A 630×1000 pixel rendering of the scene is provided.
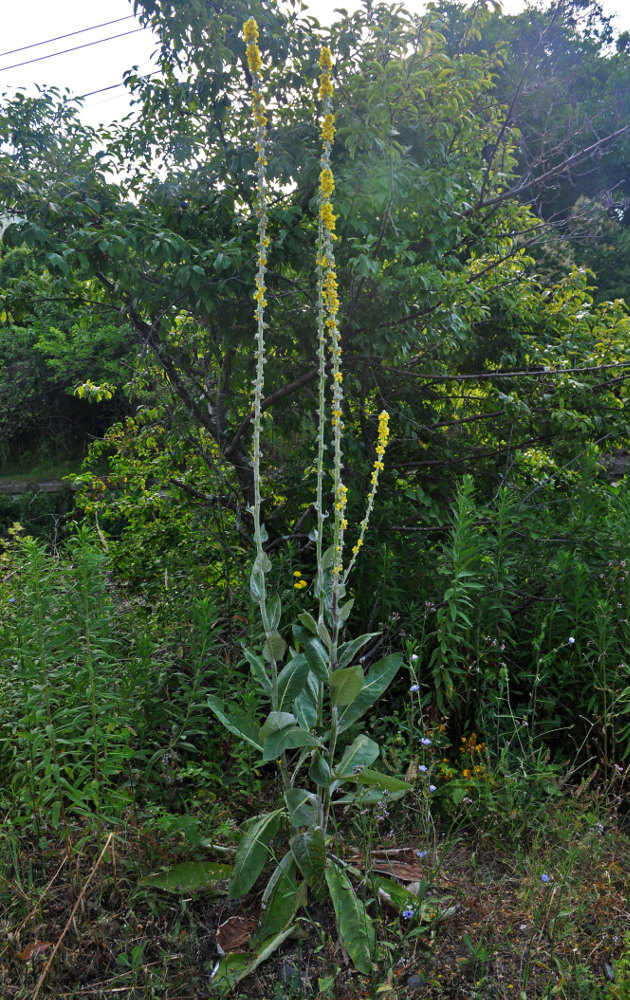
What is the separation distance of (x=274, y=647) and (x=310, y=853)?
0.65 metres

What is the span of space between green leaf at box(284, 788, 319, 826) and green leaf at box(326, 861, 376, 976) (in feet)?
0.58

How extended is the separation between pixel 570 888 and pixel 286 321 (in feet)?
10.4

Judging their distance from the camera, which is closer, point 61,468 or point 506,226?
point 506,226

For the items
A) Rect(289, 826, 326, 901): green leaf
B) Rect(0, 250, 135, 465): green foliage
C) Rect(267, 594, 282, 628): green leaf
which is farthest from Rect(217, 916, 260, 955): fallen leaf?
Rect(0, 250, 135, 465): green foliage

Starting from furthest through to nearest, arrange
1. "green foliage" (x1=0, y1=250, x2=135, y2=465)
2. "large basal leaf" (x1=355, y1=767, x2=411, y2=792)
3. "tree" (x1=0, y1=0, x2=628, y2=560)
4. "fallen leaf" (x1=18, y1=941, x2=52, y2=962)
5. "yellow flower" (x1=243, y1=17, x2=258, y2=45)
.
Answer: "green foliage" (x1=0, y1=250, x2=135, y2=465), "tree" (x1=0, y1=0, x2=628, y2=560), "large basal leaf" (x1=355, y1=767, x2=411, y2=792), "fallen leaf" (x1=18, y1=941, x2=52, y2=962), "yellow flower" (x1=243, y1=17, x2=258, y2=45)

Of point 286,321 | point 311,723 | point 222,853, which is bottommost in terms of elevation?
point 222,853

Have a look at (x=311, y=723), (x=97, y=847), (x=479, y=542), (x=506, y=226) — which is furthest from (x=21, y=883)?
(x=506, y=226)

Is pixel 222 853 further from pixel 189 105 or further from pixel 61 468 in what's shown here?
pixel 61 468

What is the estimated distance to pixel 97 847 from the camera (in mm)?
2344

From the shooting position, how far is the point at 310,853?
A: 83.7 inches

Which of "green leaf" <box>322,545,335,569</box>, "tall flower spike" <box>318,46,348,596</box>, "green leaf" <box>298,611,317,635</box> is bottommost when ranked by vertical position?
"green leaf" <box>298,611,317,635</box>

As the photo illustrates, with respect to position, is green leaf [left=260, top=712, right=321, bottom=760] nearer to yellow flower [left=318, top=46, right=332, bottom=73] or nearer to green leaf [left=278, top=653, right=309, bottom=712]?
green leaf [left=278, top=653, right=309, bottom=712]

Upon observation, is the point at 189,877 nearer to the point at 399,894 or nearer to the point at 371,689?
the point at 399,894

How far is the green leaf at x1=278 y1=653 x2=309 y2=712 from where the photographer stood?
213cm
